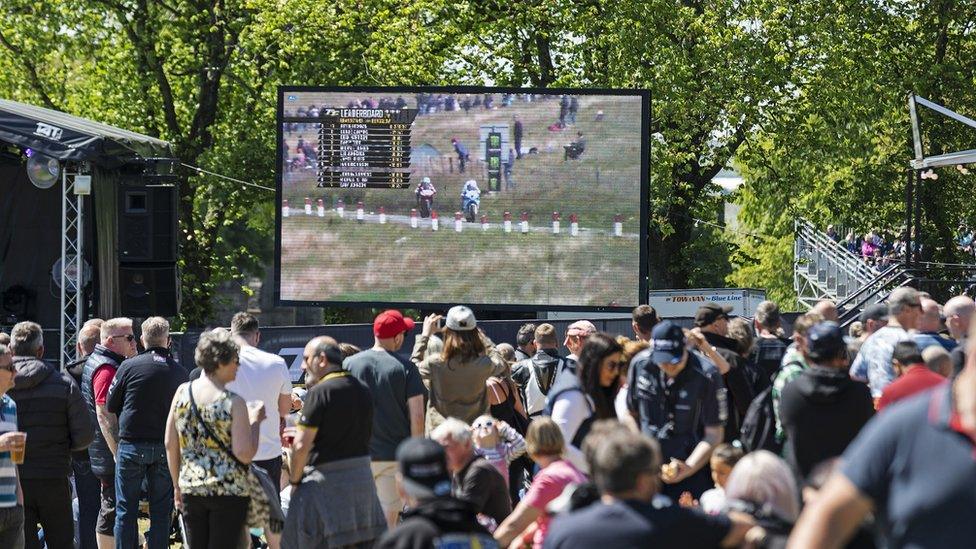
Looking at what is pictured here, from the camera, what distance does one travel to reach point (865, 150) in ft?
88.0

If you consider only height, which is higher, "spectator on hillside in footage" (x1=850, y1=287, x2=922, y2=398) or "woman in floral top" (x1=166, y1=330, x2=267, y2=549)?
"spectator on hillside in footage" (x1=850, y1=287, x2=922, y2=398)

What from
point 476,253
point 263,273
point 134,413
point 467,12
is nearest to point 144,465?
point 134,413

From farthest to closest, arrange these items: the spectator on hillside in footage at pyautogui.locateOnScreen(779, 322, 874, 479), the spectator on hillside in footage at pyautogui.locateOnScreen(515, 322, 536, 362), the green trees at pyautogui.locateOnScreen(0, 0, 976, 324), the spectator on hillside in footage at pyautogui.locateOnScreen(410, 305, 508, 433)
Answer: the green trees at pyautogui.locateOnScreen(0, 0, 976, 324)
the spectator on hillside in footage at pyautogui.locateOnScreen(515, 322, 536, 362)
the spectator on hillside in footage at pyautogui.locateOnScreen(410, 305, 508, 433)
the spectator on hillside in footage at pyautogui.locateOnScreen(779, 322, 874, 479)

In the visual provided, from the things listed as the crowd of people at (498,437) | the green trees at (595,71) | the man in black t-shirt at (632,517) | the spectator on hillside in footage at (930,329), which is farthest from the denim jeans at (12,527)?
the green trees at (595,71)

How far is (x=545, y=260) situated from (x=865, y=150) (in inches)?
498

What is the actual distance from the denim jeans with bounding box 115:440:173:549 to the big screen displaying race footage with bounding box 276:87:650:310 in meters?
8.34

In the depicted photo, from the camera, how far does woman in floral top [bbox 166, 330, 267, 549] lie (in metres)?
6.84

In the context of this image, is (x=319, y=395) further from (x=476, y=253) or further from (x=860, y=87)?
(x=860, y=87)

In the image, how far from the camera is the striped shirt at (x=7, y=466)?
271 inches

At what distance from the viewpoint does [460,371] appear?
309 inches

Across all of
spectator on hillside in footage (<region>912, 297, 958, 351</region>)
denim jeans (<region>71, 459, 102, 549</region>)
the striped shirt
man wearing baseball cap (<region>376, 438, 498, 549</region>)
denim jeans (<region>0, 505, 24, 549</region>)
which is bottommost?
denim jeans (<region>71, 459, 102, 549</region>)

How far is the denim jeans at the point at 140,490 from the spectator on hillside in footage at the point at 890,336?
4060mm

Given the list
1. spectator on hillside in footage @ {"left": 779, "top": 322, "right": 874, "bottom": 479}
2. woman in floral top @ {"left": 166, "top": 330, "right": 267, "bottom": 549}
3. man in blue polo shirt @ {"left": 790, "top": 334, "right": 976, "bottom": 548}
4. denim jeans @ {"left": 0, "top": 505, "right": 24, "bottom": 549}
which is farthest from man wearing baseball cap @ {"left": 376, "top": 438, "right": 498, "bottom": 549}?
denim jeans @ {"left": 0, "top": 505, "right": 24, "bottom": 549}

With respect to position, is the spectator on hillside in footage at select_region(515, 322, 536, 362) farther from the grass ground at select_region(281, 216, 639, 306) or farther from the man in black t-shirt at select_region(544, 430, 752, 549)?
the man in black t-shirt at select_region(544, 430, 752, 549)
